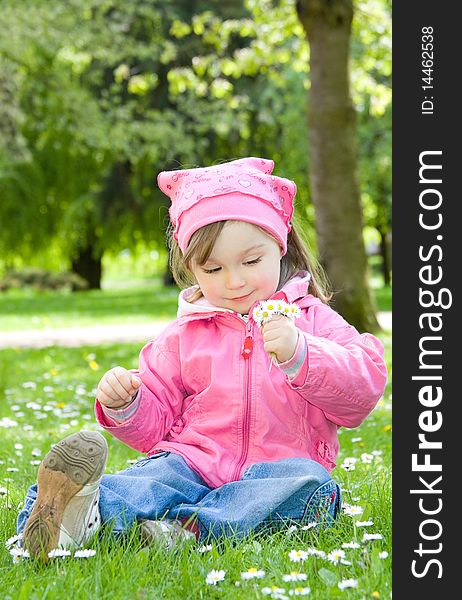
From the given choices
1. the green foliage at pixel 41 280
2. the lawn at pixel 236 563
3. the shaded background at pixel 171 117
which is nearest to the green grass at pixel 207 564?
the lawn at pixel 236 563

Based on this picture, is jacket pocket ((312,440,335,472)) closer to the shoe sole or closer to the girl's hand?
the girl's hand

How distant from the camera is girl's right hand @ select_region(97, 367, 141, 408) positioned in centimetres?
311

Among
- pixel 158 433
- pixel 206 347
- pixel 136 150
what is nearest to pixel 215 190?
pixel 206 347

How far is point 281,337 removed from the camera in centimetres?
287

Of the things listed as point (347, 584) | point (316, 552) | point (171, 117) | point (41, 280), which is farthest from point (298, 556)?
point (41, 280)

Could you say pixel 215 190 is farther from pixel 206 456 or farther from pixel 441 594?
pixel 441 594

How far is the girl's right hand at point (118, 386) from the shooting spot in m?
3.11

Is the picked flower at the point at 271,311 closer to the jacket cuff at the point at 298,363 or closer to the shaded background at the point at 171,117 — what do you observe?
the jacket cuff at the point at 298,363

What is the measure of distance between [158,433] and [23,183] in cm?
2190

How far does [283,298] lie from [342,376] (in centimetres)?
43

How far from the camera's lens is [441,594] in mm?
2250

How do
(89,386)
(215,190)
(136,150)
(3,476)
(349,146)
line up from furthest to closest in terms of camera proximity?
(136,150), (349,146), (89,386), (3,476), (215,190)

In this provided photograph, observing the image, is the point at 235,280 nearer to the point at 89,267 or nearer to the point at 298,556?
the point at 298,556

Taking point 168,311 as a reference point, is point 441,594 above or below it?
below
